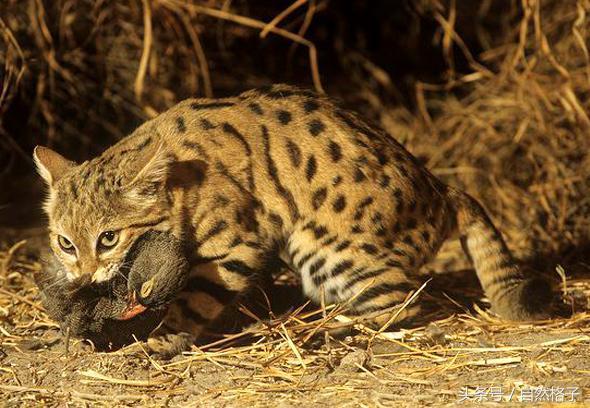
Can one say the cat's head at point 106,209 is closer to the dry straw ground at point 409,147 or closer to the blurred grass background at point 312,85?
the dry straw ground at point 409,147

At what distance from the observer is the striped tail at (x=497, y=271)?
4.89 metres

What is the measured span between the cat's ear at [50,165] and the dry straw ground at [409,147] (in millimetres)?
925

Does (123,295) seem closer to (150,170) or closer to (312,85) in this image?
(150,170)

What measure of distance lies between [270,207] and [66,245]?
48.9 inches

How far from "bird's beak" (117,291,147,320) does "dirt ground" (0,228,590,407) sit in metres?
0.22

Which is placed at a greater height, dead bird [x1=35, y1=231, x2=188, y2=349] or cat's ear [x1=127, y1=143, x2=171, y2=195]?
cat's ear [x1=127, y1=143, x2=171, y2=195]

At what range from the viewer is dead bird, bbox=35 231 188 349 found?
4340 mm

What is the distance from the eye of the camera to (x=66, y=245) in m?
4.76

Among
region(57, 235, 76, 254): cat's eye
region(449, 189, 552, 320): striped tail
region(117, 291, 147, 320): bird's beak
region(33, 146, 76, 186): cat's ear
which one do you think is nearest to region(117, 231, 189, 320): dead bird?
region(117, 291, 147, 320): bird's beak

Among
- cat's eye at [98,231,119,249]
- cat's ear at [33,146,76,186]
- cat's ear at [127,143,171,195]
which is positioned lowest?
cat's eye at [98,231,119,249]

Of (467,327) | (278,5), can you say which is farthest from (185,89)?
(467,327)

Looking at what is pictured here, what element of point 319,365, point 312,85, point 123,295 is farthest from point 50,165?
point 312,85

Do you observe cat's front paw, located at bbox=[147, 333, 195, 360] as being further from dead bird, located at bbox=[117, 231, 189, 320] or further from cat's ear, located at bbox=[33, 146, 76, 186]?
cat's ear, located at bbox=[33, 146, 76, 186]

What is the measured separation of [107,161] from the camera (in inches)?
193
